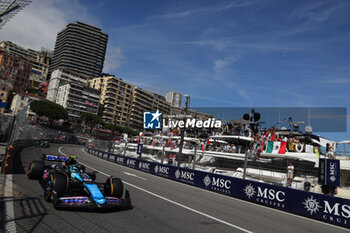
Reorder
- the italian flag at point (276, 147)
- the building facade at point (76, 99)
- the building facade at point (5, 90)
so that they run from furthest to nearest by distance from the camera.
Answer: the building facade at point (76, 99)
the building facade at point (5, 90)
the italian flag at point (276, 147)

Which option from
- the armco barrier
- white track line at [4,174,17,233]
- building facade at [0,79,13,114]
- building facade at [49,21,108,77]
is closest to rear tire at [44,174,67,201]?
white track line at [4,174,17,233]

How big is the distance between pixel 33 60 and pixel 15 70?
3993 cm

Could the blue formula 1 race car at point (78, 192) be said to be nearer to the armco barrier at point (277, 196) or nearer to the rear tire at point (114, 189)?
the rear tire at point (114, 189)

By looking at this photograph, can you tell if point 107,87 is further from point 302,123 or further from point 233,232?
point 233,232

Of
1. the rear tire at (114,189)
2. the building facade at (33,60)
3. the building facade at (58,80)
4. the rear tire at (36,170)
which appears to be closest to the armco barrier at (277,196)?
the rear tire at (114,189)

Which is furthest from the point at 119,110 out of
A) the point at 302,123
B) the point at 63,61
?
the point at 302,123

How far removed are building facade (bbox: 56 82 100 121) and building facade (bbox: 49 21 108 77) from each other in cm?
4815

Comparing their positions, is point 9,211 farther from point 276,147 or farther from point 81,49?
point 81,49

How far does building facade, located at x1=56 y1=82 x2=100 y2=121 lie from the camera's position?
320 feet

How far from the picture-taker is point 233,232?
19.0 ft

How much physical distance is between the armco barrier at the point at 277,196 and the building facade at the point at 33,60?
12982 cm

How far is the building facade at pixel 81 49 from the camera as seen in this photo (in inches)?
5832

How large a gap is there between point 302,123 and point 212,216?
22395 millimetres

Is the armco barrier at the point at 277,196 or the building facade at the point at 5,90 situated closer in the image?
the armco barrier at the point at 277,196
